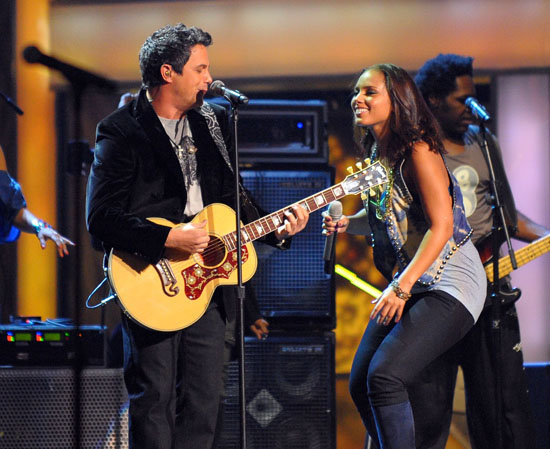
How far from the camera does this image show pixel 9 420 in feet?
12.4

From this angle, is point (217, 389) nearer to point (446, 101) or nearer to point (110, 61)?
point (446, 101)

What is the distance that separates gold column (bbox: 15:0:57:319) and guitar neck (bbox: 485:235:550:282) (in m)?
3.23

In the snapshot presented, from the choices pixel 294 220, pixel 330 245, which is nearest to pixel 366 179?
pixel 294 220

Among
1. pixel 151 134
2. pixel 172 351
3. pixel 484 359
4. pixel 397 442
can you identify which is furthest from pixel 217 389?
pixel 484 359

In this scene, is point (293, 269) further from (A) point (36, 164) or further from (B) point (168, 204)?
(A) point (36, 164)

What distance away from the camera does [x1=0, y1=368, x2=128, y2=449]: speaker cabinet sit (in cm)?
379

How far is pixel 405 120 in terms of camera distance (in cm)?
321

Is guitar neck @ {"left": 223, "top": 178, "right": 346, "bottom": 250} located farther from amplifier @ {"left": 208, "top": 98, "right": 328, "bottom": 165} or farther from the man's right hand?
amplifier @ {"left": 208, "top": 98, "right": 328, "bottom": 165}

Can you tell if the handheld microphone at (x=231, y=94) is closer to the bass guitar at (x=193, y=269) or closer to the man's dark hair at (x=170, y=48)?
the man's dark hair at (x=170, y=48)

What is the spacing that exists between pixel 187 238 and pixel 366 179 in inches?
31.9

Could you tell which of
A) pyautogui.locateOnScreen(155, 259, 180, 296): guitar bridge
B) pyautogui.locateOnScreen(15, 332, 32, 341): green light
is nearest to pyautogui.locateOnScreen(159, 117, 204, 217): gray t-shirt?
pyautogui.locateOnScreen(155, 259, 180, 296): guitar bridge

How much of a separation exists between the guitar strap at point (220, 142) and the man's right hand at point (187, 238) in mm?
336

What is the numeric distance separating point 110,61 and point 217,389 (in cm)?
326

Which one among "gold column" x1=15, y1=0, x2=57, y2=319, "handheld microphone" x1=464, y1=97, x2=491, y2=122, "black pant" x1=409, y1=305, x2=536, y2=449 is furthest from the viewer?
"gold column" x1=15, y1=0, x2=57, y2=319
